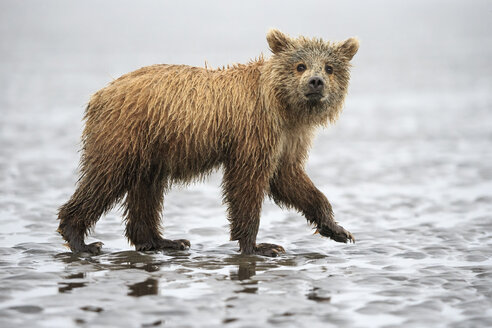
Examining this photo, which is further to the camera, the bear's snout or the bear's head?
the bear's head

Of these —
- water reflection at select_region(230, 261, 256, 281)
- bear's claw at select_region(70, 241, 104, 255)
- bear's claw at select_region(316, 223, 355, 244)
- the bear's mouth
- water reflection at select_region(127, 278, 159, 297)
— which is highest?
the bear's mouth

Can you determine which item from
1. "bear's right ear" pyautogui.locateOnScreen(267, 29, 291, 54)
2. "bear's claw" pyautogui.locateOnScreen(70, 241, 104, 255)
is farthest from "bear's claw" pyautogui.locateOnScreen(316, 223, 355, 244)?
"bear's claw" pyautogui.locateOnScreen(70, 241, 104, 255)

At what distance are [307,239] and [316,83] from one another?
1899 millimetres

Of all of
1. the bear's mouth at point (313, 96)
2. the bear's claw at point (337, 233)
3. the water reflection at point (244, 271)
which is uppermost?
the bear's mouth at point (313, 96)

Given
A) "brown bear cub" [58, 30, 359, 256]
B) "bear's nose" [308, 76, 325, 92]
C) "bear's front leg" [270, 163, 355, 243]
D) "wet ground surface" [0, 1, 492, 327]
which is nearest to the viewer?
"wet ground surface" [0, 1, 492, 327]

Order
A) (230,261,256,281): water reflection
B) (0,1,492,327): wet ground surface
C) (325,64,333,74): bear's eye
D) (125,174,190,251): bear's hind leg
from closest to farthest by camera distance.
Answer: (0,1,492,327): wet ground surface < (230,261,256,281): water reflection < (325,64,333,74): bear's eye < (125,174,190,251): bear's hind leg

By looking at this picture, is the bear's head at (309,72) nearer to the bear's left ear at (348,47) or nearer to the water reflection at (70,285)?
the bear's left ear at (348,47)

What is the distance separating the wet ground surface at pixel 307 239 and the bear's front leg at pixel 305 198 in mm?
177

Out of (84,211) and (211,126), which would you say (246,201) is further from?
(84,211)

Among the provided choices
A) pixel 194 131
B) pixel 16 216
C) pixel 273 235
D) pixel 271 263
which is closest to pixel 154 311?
pixel 271 263

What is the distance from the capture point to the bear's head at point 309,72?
8.45 m

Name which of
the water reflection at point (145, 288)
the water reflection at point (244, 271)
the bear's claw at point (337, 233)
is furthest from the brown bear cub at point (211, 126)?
the water reflection at point (145, 288)

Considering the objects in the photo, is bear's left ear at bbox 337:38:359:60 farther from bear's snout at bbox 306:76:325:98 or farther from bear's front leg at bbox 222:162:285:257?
bear's front leg at bbox 222:162:285:257

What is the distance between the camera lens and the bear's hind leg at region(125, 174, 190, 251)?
8.84 metres
